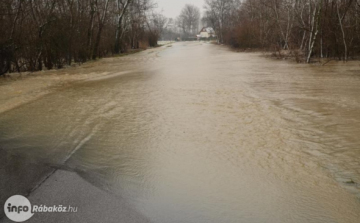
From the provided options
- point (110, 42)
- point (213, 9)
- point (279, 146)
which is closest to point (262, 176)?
point (279, 146)

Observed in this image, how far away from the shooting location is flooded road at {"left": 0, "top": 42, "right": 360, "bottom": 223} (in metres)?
3.51

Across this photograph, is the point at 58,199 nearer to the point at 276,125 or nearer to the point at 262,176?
the point at 262,176

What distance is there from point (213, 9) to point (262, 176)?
227 feet

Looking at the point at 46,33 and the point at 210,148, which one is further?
the point at 46,33

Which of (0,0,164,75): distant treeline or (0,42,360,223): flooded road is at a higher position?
(0,0,164,75): distant treeline

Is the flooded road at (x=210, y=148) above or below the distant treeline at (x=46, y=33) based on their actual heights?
below

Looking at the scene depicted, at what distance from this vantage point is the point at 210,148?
5227 mm

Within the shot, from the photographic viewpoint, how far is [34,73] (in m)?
16.1

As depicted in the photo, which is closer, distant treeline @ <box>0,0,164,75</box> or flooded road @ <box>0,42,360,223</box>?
flooded road @ <box>0,42,360,223</box>

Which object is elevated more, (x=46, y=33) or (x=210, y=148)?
(x=46, y=33)

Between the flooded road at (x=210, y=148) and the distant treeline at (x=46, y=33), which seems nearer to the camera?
the flooded road at (x=210, y=148)

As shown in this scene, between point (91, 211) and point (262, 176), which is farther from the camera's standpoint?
point (262, 176)

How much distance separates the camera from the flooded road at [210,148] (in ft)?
11.5

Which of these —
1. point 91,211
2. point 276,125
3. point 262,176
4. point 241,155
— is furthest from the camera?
point 276,125
